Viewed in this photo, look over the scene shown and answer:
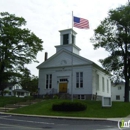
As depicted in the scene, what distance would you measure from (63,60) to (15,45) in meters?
8.55

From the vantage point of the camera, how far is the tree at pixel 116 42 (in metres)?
33.2

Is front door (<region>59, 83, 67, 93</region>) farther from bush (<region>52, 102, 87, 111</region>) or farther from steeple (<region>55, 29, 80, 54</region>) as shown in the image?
bush (<region>52, 102, 87, 111</region>)

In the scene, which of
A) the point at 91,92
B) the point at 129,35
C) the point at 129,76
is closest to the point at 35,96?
the point at 91,92

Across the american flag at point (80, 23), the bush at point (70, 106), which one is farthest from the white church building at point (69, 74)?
the bush at point (70, 106)

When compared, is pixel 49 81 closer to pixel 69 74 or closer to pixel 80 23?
pixel 69 74

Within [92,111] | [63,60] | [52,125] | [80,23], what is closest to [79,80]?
[63,60]

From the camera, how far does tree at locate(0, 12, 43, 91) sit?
122ft

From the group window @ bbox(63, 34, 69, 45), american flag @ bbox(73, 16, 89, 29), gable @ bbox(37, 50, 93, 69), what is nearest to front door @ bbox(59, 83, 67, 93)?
gable @ bbox(37, 50, 93, 69)

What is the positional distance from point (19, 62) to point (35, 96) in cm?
635

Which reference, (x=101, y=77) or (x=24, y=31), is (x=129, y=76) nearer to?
(x=101, y=77)

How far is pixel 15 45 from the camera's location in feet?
126

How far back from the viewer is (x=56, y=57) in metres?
38.0

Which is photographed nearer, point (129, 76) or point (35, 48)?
point (129, 76)

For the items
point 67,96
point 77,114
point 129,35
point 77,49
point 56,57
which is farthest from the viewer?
point 77,49
